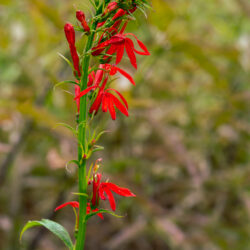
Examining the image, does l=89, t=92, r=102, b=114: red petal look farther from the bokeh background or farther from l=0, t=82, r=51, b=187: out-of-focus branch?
l=0, t=82, r=51, b=187: out-of-focus branch

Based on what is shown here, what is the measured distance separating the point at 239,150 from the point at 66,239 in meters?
1.91

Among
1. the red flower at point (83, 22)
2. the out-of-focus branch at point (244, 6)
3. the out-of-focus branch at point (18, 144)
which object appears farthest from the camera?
the out-of-focus branch at point (244, 6)

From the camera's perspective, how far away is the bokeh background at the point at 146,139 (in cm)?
157

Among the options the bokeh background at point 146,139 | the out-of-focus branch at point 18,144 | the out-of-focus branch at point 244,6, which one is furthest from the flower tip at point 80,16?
the out-of-focus branch at point 244,6

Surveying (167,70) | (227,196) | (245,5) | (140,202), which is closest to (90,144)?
(140,202)

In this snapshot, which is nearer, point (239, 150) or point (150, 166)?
point (150, 166)

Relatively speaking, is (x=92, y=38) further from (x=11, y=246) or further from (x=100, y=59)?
(x=11, y=246)

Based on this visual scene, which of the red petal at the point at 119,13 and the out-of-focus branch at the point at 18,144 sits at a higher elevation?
the red petal at the point at 119,13

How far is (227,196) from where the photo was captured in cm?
235

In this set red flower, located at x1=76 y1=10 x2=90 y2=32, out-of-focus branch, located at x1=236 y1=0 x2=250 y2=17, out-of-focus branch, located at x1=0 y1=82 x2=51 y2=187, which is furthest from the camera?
out-of-focus branch, located at x1=236 y1=0 x2=250 y2=17

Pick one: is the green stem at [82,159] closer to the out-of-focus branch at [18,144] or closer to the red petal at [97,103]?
the red petal at [97,103]

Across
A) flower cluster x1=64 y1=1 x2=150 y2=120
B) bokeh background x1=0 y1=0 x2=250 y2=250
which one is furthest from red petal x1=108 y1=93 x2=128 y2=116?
bokeh background x1=0 y1=0 x2=250 y2=250

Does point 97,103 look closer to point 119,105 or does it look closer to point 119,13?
point 119,105

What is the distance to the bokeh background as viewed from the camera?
1.57 m
